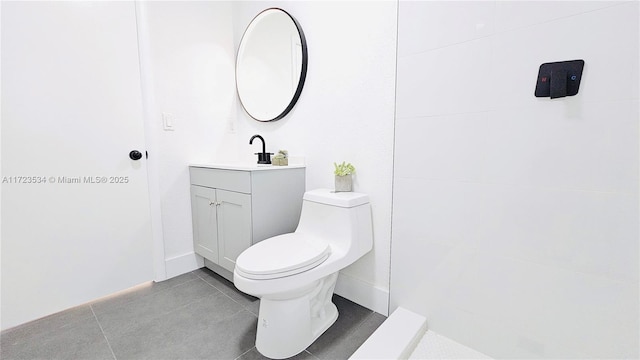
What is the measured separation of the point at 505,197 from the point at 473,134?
27 cm

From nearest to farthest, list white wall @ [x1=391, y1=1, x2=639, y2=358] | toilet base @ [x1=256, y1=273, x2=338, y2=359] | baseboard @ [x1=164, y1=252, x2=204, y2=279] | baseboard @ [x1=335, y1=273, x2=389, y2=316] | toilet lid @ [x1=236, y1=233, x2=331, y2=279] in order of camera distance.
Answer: white wall @ [x1=391, y1=1, x2=639, y2=358]
toilet lid @ [x1=236, y1=233, x2=331, y2=279]
toilet base @ [x1=256, y1=273, x2=338, y2=359]
baseboard @ [x1=335, y1=273, x2=389, y2=316]
baseboard @ [x1=164, y1=252, x2=204, y2=279]

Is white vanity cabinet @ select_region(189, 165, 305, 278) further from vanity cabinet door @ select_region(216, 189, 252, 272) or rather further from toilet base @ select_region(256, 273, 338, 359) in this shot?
toilet base @ select_region(256, 273, 338, 359)

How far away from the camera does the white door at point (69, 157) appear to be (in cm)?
126

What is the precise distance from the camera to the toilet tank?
1260mm

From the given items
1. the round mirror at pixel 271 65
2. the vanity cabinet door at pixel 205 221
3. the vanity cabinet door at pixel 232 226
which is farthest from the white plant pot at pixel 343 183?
the vanity cabinet door at pixel 205 221

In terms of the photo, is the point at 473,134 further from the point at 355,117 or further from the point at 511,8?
the point at 355,117

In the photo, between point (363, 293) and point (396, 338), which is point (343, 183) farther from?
point (396, 338)

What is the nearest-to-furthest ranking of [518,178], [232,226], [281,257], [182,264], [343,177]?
→ 1. [518,178]
2. [281,257]
3. [343,177]
4. [232,226]
5. [182,264]

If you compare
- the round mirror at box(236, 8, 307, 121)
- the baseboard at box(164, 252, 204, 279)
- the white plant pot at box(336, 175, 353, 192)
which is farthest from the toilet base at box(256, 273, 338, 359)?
the round mirror at box(236, 8, 307, 121)

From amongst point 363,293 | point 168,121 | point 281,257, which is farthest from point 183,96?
point 363,293

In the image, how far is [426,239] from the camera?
1211mm

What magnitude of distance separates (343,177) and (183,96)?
123 cm

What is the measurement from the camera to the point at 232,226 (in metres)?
1.53

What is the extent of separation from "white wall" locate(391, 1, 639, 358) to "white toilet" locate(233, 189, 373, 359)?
25 centimetres
